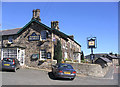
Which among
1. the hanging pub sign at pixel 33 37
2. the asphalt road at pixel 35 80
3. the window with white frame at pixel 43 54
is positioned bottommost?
the asphalt road at pixel 35 80

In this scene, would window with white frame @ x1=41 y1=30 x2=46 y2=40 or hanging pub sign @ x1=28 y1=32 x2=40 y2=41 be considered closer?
window with white frame @ x1=41 y1=30 x2=46 y2=40

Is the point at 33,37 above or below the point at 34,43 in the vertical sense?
above

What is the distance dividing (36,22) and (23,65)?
277 inches

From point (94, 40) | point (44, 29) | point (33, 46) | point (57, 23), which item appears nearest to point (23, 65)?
point (33, 46)

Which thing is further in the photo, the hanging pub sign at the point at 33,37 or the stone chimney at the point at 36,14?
the stone chimney at the point at 36,14

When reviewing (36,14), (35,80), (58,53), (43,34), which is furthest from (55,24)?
(35,80)

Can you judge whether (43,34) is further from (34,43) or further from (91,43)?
(91,43)

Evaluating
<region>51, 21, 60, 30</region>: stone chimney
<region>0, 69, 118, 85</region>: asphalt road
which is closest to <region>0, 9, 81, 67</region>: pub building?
<region>51, 21, 60, 30</region>: stone chimney

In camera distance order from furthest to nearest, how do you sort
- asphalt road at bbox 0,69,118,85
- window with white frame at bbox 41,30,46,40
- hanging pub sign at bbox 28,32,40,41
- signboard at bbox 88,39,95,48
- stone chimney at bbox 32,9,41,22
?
signboard at bbox 88,39,95,48, stone chimney at bbox 32,9,41,22, hanging pub sign at bbox 28,32,40,41, window with white frame at bbox 41,30,46,40, asphalt road at bbox 0,69,118,85

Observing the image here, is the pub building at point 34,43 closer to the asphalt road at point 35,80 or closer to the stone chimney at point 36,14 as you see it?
the stone chimney at point 36,14

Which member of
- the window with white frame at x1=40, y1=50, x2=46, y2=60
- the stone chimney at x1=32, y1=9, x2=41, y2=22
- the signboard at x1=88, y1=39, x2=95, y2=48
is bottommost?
the window with white frame at x1=40, y1=50, x2=46, y2=60

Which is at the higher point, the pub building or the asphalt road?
the pub building

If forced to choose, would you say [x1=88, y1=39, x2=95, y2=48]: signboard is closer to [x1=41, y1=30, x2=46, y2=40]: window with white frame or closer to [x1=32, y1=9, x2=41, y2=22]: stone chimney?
[x1=41, y1=30, x2=46, y2=40]: window with white frame

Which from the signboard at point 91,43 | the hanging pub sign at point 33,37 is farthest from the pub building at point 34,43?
the signboard at point 91,43
